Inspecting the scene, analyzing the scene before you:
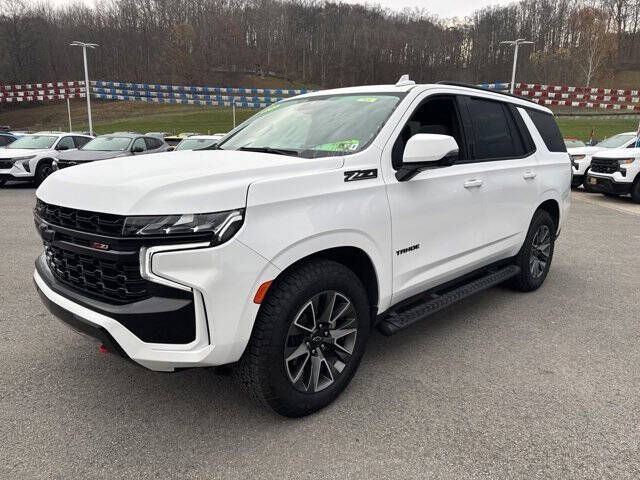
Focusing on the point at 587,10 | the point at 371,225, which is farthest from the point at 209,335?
the point at 587,10

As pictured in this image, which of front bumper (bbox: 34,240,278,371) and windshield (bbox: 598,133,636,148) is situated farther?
windshield (bbox: 598,133,636,148)

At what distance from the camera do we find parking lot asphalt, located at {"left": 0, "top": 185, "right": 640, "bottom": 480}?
7.85 feet

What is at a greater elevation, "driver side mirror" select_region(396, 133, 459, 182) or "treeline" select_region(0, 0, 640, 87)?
"treeline" select_region(0, 0, 640, 87)

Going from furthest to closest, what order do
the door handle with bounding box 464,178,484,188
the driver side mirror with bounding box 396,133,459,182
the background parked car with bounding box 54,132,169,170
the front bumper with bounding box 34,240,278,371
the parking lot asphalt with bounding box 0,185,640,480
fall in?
the background parked car with bounding box 54,132,169,170
the door handle with bounding box 464,178,484,188
the driver side mirror with bounding box 396,133,459,182
the parking lot asphalt with bounding box 0,185,640,480
the front bumper with bounding box 34,240,278,371

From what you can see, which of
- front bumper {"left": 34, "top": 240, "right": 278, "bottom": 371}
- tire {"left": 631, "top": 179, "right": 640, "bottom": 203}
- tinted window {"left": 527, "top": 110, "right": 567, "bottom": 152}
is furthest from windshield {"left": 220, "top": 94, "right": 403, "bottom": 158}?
tire {"left": 631, "top": 179, "right": 640, "bottom": 203}


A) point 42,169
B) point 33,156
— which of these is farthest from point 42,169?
point 33,156

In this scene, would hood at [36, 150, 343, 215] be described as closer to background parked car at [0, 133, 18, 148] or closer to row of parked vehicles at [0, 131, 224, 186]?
row of parked vehicles at [0, 131, 224, 186]

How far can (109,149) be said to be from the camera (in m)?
13.9

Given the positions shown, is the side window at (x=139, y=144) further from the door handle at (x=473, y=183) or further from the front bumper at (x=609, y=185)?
the front bumper at (x=609, y=185)

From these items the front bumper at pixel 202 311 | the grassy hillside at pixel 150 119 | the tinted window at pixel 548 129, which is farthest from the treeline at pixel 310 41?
the front bumper at pixel 202 311

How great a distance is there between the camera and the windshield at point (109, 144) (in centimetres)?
1396

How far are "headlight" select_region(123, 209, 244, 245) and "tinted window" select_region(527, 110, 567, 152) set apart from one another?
150 inches

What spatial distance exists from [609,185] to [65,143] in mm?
15700

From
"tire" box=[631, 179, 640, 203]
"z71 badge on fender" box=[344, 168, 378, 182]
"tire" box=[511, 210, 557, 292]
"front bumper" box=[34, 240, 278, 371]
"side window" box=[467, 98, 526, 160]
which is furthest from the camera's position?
"tire" box=[631, 179, 640, 203]
